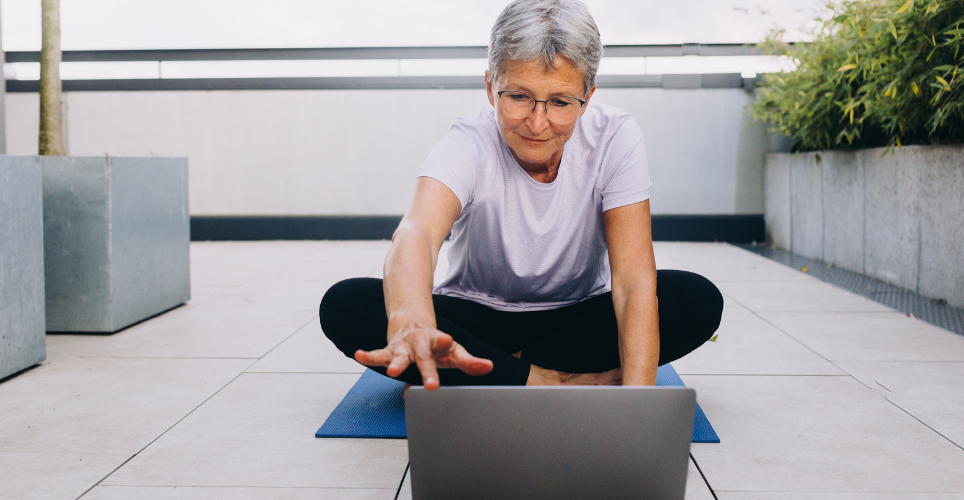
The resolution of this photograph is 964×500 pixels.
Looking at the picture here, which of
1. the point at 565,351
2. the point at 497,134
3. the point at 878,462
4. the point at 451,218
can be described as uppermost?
the point at 497,134

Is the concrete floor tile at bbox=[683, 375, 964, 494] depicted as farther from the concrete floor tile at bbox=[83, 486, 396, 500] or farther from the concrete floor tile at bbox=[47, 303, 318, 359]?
the concrete floor tile at bbox=[47, 303, 318, 359]

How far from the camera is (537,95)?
129 centimetres

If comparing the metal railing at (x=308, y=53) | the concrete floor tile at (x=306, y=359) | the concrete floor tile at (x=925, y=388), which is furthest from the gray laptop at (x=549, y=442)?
the metal railing at (x=308, y=53)

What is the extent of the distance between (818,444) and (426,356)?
1073 millimetres

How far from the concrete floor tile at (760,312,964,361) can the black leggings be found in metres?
0.90

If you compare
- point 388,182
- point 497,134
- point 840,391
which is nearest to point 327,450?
point 497,134

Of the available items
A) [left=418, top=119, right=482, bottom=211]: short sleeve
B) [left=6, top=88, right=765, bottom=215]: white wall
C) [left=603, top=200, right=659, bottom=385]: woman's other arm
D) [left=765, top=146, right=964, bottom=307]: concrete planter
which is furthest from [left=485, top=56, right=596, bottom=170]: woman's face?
[left=6, top=88, right=765, bottom=215]: white wall

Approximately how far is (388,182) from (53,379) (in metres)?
4.13

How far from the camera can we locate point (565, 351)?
5.51 ft

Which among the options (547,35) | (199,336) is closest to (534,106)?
(547,35)

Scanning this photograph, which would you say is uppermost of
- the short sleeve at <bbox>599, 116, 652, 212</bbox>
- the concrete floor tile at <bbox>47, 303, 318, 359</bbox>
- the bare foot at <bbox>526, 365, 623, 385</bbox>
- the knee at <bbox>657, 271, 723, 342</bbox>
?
the short sleeve at <bbox>599, 116, 652, 212</bbox>

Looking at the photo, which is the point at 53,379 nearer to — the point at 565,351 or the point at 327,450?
the point at 327,450

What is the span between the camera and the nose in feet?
4.29

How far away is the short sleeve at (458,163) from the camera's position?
1.42 metres
